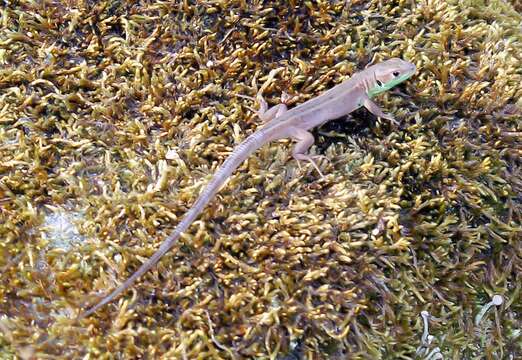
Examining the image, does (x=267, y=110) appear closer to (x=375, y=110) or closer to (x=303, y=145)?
(x=303, y=145)

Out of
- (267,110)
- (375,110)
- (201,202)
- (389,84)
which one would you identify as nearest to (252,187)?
(201,202)

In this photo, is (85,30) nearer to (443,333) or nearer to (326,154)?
(326,154)

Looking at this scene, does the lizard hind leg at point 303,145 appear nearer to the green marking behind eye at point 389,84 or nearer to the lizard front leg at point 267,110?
the lizard front leg at point 267,110

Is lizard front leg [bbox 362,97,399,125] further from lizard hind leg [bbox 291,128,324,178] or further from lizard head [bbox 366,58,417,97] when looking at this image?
lizard hind leg [bbox 291,128,324,178]

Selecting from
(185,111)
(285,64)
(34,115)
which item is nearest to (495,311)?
(285,64)

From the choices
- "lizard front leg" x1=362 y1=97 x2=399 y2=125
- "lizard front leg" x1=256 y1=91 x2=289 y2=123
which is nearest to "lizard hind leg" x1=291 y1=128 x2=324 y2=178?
"lizard front leg" x1=256 y1=91 x2=289 y2=123

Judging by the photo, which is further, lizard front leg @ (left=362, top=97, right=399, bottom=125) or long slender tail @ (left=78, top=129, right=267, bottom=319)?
lizard front leg @ (left=362, top=97, right=399, bottom=125)
